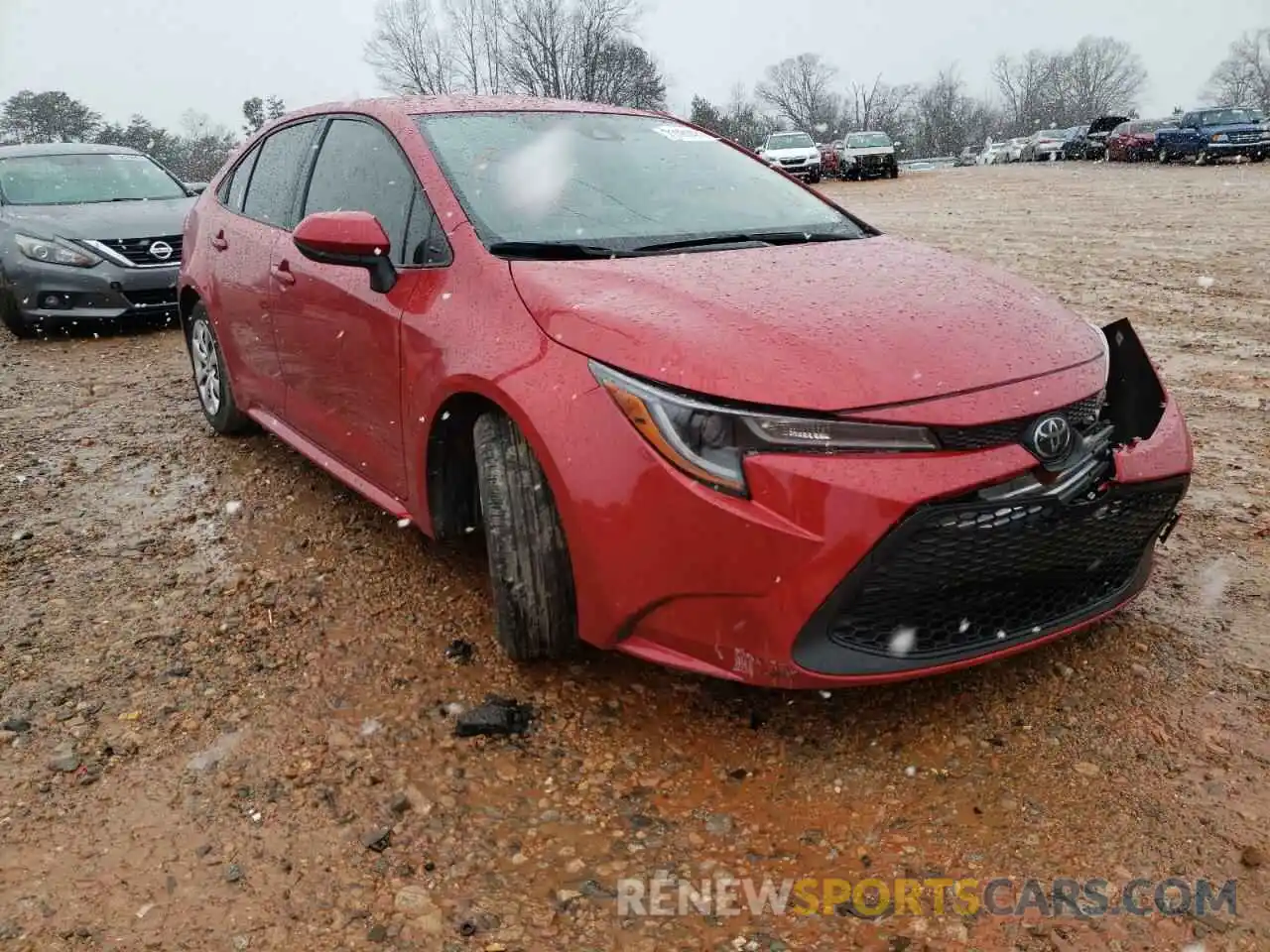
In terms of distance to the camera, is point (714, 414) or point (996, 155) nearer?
point (714, 414)

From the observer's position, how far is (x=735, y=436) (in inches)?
84.5

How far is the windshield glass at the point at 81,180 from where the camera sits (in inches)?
330

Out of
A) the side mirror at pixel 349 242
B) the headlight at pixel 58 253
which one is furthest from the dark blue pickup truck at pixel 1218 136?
the side mirror at pixel 349 242

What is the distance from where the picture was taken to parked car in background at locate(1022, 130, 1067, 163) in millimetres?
44406

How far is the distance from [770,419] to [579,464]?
443mm

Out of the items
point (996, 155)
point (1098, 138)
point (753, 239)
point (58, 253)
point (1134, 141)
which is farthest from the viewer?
point (996, 155)

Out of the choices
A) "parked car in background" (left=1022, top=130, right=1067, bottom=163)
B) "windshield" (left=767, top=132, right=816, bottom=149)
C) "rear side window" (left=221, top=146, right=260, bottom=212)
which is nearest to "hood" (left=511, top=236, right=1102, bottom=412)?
"rear side window" (left=221, top=146, right=260, bottom=212)

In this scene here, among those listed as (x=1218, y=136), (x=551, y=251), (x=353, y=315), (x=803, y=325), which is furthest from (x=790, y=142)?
(x=803, y=325)

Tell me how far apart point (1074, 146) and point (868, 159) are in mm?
15092

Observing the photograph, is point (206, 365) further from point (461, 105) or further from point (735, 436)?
point (735, 436)

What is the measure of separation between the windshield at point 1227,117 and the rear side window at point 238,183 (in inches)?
1177

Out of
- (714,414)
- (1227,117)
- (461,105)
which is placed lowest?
(714,414)

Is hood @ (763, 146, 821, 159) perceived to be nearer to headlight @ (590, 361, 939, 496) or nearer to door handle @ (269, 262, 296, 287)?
door handle @ (269, 262, 296, 287)

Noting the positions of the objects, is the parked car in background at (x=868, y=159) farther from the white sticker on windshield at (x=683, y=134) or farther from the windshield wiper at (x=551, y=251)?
the windshield wiper at (x=551, y=251)
